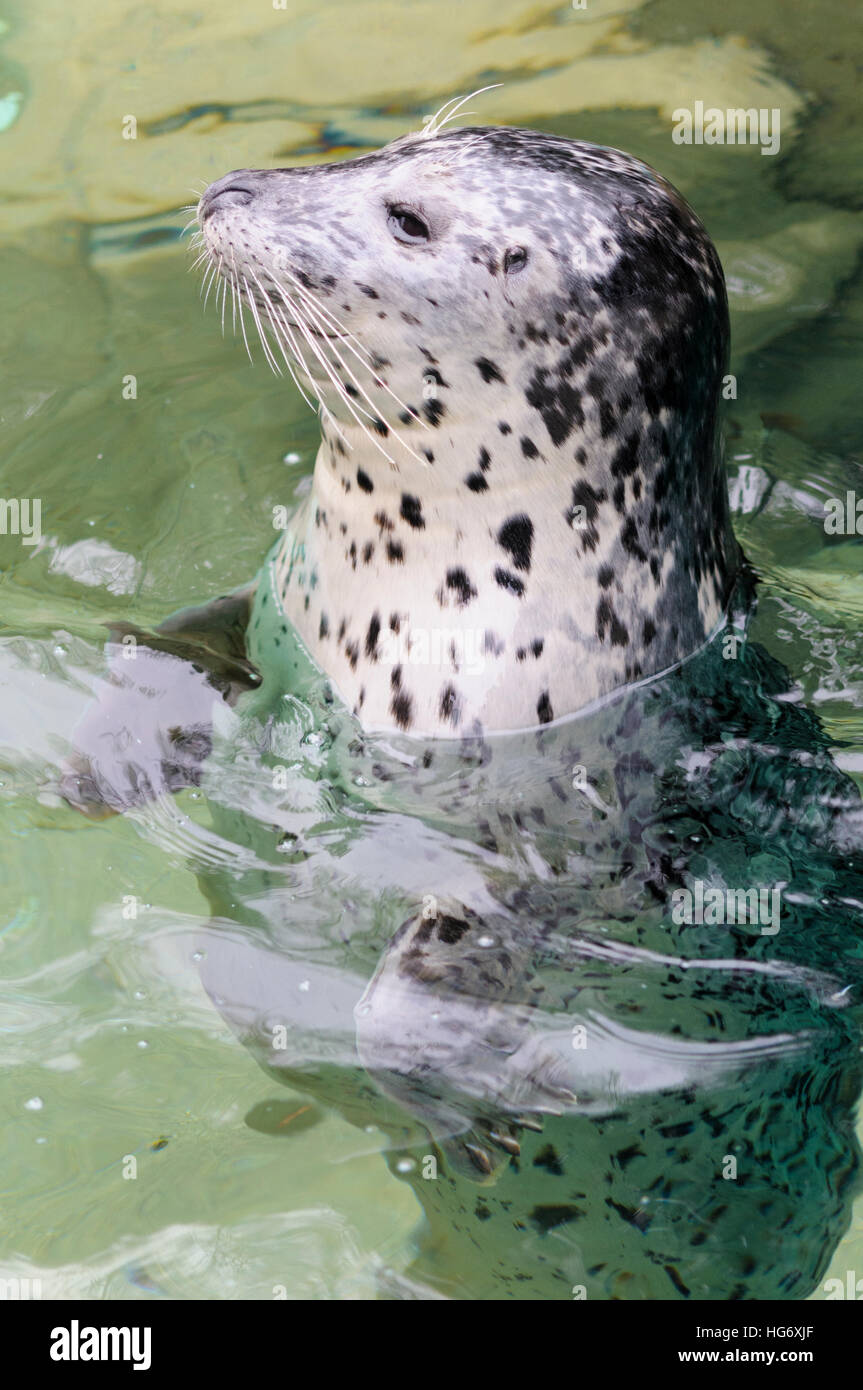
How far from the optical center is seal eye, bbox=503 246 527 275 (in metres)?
2.63

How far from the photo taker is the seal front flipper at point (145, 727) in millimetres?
3227

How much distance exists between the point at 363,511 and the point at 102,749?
85cm

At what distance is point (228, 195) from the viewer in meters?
2.82

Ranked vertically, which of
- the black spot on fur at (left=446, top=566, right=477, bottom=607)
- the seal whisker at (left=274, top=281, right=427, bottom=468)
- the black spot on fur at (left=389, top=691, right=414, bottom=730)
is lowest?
the black spot on fur at (left=389, top=691, right=414, bottom=730)

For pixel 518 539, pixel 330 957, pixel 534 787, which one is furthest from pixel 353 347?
pixel 330 957

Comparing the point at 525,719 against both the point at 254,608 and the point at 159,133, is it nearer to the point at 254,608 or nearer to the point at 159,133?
the point at 254,608

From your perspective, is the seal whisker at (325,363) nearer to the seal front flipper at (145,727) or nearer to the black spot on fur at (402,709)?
the black spot on fur at (402,709)

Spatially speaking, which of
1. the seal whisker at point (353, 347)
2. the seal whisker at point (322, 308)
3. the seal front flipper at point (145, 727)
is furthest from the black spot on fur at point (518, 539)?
the seal front flipper at point (145, 727)

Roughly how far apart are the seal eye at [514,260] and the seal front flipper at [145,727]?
116 cm

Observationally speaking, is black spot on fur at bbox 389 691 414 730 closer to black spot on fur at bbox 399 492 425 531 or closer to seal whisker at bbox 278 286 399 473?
black spot on fur at bbox 399 492 425 531

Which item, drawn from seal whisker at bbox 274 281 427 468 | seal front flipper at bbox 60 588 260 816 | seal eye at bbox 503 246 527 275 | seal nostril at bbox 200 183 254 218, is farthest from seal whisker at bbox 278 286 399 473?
seal front flipper at bbox 60 588 260 816

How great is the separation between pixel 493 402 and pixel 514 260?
0.27 m

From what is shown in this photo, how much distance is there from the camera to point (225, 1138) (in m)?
2.90

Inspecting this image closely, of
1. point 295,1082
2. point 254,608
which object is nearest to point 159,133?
point 254,608
